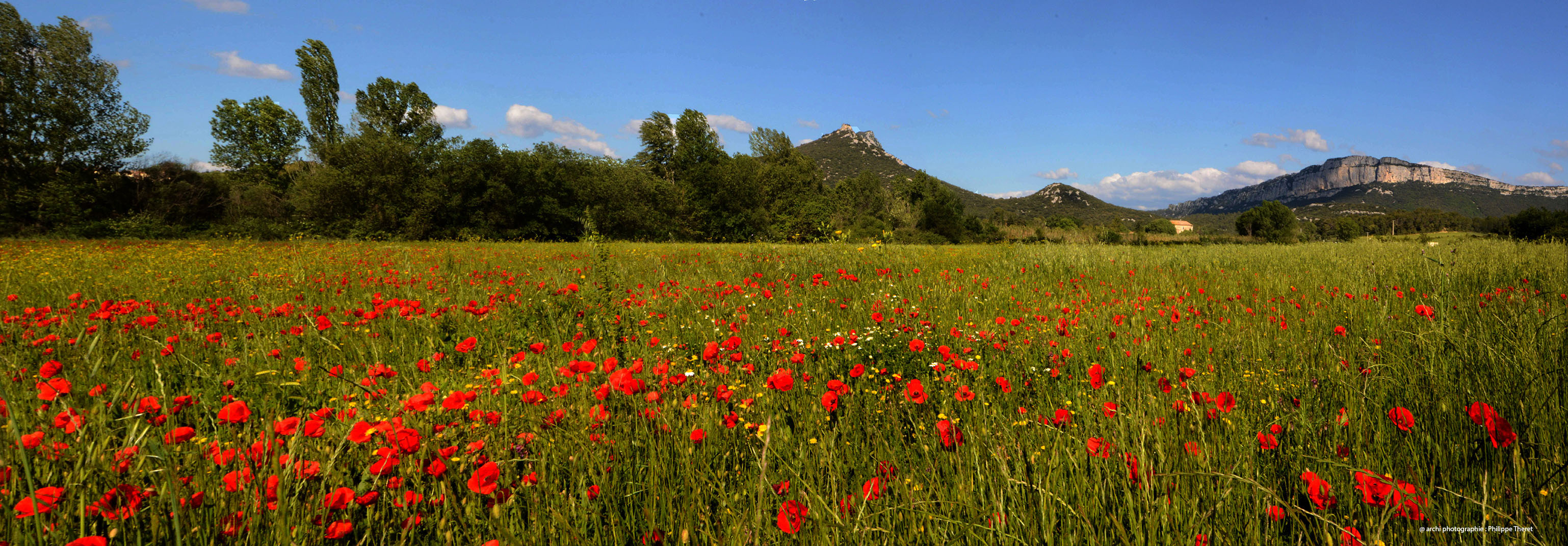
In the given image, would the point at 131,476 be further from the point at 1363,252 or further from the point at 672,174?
the point at 672,174

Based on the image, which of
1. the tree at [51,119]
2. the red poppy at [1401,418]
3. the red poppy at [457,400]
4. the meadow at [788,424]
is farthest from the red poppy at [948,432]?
the tree at [51,119]

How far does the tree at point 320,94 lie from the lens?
33781 mm

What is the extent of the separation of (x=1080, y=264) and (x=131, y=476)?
9.01 meters

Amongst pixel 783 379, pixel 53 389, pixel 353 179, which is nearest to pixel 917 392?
pixel 783 379

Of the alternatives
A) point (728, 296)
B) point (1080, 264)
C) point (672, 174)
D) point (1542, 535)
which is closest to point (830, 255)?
point (728, 296)

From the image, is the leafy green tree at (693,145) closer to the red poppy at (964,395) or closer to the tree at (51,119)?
the tree at (51,119)

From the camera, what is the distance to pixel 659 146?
4800 cm

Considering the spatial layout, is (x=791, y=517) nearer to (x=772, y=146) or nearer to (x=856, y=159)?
(x=772, y=146)

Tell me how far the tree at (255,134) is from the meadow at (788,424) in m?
44.6

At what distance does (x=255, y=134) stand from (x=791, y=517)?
53.4 m

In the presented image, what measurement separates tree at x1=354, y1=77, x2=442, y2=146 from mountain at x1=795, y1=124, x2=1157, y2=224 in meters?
77.2

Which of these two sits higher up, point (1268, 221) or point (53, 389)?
point (1268, 221)

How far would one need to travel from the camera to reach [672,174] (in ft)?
158

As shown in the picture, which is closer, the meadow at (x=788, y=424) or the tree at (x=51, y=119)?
the meadow at (x=788, y=424)
